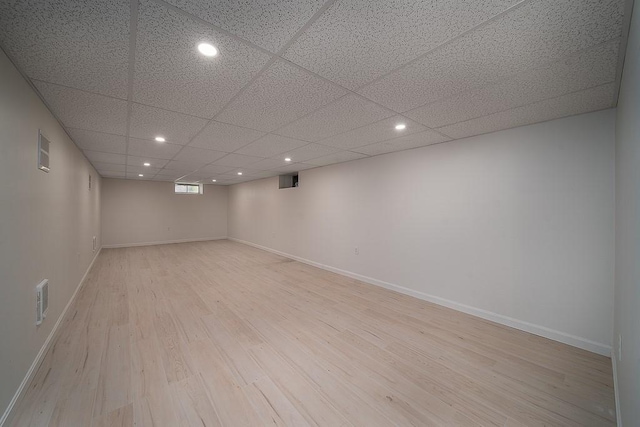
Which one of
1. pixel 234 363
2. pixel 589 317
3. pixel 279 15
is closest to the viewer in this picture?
pixel 279 15

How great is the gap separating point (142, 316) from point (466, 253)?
4.26 meters

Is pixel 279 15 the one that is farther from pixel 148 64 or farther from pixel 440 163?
pixel 440 163

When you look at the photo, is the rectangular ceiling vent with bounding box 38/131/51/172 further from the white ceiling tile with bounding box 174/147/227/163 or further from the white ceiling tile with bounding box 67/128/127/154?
the white ceiling tile with bounding box 174/147/227/163

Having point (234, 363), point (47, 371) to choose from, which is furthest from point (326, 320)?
point (47, 371)

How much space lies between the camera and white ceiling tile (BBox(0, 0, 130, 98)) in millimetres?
1100

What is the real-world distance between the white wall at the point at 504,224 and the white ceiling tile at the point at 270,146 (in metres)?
1.53

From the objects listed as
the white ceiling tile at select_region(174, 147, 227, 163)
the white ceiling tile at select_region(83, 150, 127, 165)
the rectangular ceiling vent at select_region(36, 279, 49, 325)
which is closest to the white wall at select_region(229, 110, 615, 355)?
the white ceiling tile at select_region(174, 147, 227, 163)

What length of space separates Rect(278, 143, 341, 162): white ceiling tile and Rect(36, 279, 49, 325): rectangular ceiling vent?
318cm

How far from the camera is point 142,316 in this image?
298 cm

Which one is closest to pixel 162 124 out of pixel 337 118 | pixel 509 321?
pixel 337 118

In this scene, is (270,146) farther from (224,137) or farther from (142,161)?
(142,161)

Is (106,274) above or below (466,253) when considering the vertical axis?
below

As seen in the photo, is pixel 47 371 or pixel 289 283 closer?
pixel 47 371

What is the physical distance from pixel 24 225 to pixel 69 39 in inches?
55.6
